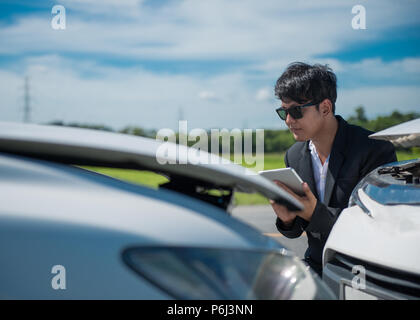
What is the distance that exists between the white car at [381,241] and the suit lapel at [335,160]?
550 millimetres

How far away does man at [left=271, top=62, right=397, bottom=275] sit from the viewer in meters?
2.30

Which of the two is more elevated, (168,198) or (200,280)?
(168,198)

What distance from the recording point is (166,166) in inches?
40.1

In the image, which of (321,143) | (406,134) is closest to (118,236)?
(406,134)

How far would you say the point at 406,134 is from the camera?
64.4 inches

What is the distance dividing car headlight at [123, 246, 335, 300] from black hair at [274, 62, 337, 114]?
68.6 inches

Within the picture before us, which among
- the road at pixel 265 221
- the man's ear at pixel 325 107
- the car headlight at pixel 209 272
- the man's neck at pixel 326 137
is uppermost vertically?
the man's ear at pixel 325 107

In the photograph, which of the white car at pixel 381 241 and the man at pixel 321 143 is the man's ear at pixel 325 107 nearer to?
the man at pixel 321 143

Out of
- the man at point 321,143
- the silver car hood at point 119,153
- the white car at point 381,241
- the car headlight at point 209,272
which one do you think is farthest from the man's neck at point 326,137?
the car headlight at point 209,272

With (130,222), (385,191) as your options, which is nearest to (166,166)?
(130,222)

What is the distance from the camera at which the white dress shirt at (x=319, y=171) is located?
96.8 inches

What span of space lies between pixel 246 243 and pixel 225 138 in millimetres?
539

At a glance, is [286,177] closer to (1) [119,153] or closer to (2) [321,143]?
(1) [119,153]
